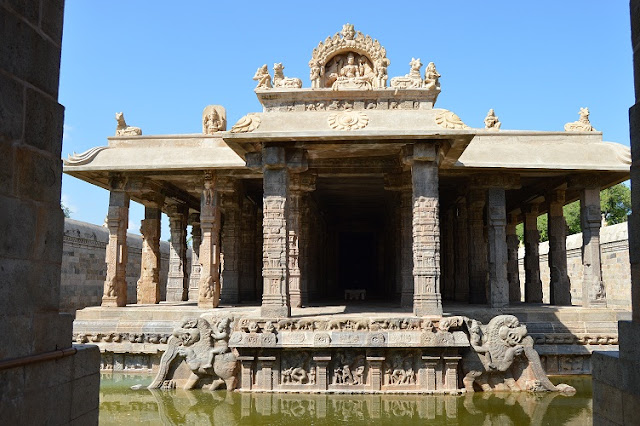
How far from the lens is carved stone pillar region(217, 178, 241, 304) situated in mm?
15094

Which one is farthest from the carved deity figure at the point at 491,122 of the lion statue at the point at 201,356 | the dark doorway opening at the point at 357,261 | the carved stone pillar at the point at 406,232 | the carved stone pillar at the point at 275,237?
the dark doorway opening at the point at 357,261

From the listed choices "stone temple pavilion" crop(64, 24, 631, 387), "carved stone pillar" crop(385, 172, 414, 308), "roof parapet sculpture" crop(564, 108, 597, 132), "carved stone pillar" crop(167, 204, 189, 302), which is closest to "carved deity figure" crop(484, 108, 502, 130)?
"stone temple pavilion" crop(64, 24, 631, 387)

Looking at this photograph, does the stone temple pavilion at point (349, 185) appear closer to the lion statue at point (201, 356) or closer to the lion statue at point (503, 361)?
the lion statue at point (201, 356)

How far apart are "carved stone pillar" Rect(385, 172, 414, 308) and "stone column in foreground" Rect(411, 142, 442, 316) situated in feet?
6.55

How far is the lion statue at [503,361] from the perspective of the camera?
9.02 m

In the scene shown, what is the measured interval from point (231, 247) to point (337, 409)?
827 cm

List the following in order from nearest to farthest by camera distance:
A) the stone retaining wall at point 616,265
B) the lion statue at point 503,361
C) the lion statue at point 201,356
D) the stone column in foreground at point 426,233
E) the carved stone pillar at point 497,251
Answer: the lion statue at point 503,361, the lion statue at point 201,356, the stone column in foreground at point 426,233, the carved stone pillar at point 497,251, the stone retaining wall at point 616,265

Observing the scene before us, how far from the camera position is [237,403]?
830cm

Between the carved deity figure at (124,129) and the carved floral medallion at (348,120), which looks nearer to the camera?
the carved floral medallion at (348,120)

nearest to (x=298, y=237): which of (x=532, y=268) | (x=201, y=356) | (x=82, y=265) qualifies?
(x=201, y=356)

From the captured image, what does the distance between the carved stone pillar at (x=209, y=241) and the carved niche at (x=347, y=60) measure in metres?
5.08

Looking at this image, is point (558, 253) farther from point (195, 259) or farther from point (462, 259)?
point (195, 259)

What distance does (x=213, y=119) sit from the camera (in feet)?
45.8

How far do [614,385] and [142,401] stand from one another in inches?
277
